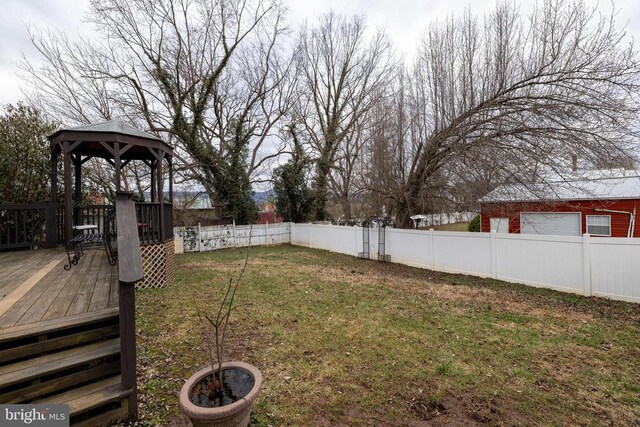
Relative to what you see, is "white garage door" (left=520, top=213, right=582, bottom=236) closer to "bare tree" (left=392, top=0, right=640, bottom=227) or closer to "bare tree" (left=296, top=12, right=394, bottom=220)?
"bare tree" (left=392, top=0, right=640, bottom=227)

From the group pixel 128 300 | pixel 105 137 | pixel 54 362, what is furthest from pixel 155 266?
pixel 128 300

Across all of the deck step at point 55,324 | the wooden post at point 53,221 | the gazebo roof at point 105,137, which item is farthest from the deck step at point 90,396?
the wooden post at point 53,221

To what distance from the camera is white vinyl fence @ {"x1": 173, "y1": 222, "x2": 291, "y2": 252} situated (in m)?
13.2

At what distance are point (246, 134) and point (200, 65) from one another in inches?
160

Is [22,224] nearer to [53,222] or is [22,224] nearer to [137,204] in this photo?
[53,222]

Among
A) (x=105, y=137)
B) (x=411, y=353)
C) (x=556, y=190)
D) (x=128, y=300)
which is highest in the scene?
(x=105, y=137)

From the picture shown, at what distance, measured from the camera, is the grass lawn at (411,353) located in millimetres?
2535

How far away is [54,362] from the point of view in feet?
7.66

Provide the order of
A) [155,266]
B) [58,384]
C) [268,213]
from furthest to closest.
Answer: [268,213]
[155,266]
[58,384]

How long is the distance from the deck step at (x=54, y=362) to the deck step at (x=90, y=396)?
0.19 metres

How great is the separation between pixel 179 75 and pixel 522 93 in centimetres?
1391

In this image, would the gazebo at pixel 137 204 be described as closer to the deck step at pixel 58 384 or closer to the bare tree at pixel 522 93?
the deck step at pixel 58 384

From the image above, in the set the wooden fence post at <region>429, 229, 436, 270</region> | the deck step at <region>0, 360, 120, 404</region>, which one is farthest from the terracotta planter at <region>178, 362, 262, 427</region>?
the wooden fence post at <region>429, 229, 436, 270</region>

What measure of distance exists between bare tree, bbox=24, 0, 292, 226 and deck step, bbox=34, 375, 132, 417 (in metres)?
13.0
